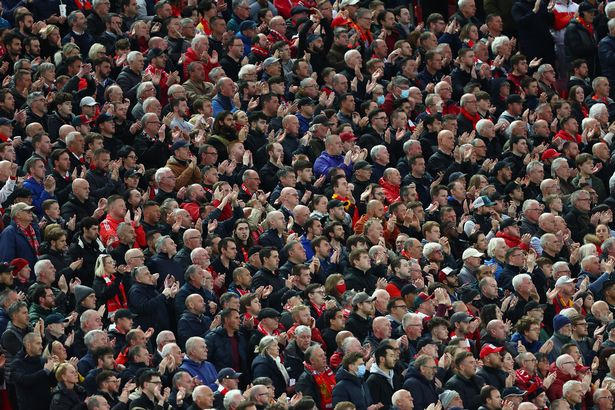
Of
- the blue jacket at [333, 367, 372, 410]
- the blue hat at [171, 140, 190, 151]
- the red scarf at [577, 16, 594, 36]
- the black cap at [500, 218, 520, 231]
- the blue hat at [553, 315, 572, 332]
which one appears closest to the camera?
the blue jacket at [333, 367, 372, 410]

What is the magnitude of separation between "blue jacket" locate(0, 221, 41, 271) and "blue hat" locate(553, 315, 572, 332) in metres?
5.37

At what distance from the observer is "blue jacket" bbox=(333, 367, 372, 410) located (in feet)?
57.9

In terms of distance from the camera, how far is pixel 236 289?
63.0ft

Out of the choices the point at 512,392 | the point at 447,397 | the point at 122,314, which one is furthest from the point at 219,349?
the point at 512,392

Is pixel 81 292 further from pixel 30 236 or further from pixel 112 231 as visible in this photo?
pixel 112 231

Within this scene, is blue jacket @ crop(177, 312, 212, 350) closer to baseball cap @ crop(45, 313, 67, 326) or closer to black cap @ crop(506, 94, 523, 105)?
baseball cap @ crop(45, 313, 67, 326)

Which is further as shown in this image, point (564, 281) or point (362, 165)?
point (362, 165)

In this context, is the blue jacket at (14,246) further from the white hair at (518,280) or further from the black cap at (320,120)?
the white hair at (518,280)

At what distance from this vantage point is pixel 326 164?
2181cm

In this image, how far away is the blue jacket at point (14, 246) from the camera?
19.1 m

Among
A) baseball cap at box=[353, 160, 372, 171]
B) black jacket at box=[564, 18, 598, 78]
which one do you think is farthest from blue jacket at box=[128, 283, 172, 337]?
black jacket at box=[564, 18, 598, 78]

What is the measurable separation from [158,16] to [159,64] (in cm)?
149

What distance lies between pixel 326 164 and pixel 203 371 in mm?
4657

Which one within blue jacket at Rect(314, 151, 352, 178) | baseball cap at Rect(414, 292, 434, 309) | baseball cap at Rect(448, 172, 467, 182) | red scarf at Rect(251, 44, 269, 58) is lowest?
baseball cap at Rect(448, 172, 467, 182)
